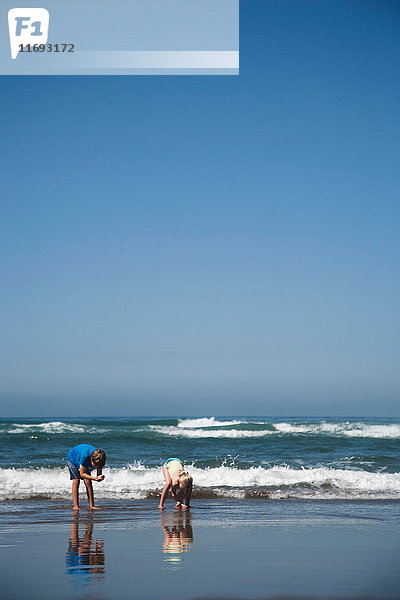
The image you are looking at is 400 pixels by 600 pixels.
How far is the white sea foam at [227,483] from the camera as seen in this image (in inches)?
553

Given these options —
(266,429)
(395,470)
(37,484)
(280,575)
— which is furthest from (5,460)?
(266,429)

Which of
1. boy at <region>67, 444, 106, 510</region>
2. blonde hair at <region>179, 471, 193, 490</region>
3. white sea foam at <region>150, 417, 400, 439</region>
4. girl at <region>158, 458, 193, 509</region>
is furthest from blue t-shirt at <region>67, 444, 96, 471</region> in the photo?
white sea foam at <region>150, 417, 400, 439</region>

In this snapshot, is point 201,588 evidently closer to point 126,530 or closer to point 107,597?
point 107,597

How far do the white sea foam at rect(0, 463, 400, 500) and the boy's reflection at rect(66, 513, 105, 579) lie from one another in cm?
512

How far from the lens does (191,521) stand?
10164 millimetres

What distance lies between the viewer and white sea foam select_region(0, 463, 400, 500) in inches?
553

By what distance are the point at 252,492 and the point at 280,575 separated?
26.1 ft

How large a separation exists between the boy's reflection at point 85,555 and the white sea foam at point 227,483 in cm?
512

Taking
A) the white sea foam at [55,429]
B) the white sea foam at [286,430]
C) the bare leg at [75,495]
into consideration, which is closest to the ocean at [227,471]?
the bare leg at [75,495]

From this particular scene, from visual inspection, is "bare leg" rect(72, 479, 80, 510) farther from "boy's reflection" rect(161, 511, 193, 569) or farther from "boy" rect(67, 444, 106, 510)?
"boy's reflection" rect(161, 511, 193, 569)

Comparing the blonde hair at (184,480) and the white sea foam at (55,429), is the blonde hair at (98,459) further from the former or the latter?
the white sea foam at (55,429)

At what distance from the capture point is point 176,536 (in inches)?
340

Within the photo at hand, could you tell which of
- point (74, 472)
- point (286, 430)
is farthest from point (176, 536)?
point (286, 430)

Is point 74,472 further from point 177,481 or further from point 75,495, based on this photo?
point 177,481
